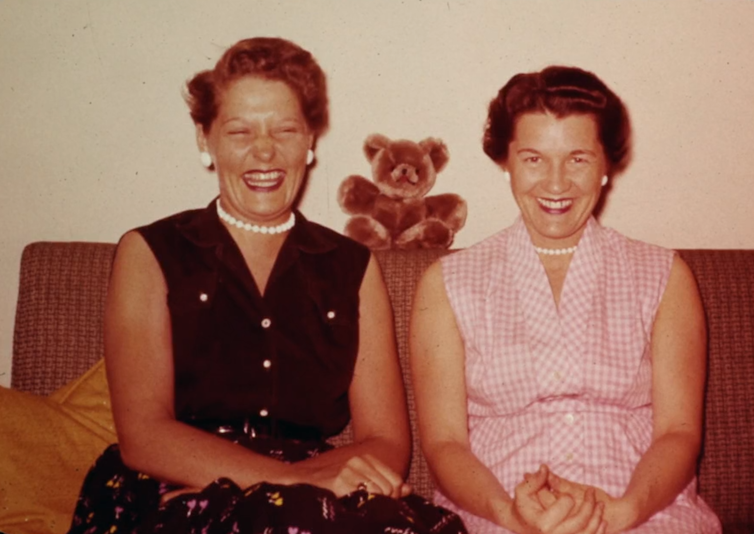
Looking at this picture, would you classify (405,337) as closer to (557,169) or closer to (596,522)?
(557,169)

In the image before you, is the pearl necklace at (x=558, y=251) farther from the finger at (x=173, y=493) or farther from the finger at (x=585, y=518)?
the finger at (x=173, y=493)

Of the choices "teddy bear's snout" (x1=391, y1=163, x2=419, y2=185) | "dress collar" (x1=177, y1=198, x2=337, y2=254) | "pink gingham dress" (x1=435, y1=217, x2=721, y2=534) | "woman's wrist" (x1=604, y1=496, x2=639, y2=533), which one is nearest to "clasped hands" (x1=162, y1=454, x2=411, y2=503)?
"pink gingham dress" (x1=435, y1=217, x2=721, y2=534)

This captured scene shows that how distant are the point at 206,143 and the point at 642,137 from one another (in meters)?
1.21

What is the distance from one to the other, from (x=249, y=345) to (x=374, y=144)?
71 centimetres

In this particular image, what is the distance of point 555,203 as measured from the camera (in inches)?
66.1

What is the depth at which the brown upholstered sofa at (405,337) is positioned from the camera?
1895mm

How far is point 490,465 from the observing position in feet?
5.40

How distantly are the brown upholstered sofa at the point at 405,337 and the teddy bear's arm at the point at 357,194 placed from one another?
22 cm

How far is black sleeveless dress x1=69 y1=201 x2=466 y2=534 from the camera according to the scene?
5.29 feet

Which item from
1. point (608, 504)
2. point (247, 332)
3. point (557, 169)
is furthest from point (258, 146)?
point (608, 504)

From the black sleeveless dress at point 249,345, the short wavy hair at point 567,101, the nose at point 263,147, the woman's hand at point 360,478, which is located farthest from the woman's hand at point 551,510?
the nose at point 263,147

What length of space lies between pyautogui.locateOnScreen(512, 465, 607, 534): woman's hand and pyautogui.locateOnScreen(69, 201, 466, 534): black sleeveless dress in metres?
0.45

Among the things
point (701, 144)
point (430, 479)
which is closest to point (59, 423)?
point (430, 479)

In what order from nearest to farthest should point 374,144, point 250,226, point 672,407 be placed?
point 672,407
point 250,226
point 374,144
